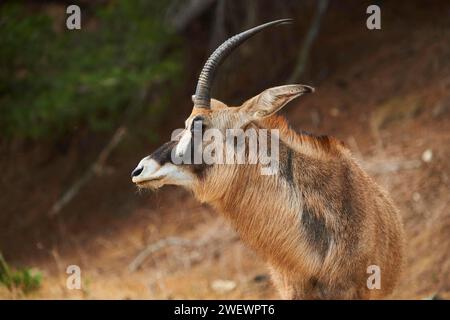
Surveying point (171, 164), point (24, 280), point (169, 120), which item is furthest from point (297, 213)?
point (169, 120)

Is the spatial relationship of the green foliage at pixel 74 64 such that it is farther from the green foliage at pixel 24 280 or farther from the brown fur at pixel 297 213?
the brown fur at pixel 297 213

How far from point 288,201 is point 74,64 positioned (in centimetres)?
671

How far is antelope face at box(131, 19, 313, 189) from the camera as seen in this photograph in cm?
591

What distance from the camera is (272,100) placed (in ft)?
20.0

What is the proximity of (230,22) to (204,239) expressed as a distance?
12.6 feet

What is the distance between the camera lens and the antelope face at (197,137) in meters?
5.91

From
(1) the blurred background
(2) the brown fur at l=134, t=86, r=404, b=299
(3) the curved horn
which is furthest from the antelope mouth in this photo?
(1) the blurred background

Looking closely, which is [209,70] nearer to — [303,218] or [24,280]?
[303,218]

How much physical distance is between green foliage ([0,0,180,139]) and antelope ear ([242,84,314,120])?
19.1 ft

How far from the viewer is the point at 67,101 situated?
11750 millimetres

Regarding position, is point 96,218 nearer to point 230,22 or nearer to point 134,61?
point 134,61

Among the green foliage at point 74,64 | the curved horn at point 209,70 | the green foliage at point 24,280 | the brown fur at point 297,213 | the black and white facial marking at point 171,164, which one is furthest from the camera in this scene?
the green foliage at point 74,64

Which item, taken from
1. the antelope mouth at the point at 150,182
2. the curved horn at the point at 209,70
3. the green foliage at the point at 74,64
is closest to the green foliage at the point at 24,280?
the green foliage at the point at 74,64

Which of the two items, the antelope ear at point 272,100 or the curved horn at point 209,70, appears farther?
the curved horn at point 209,70
